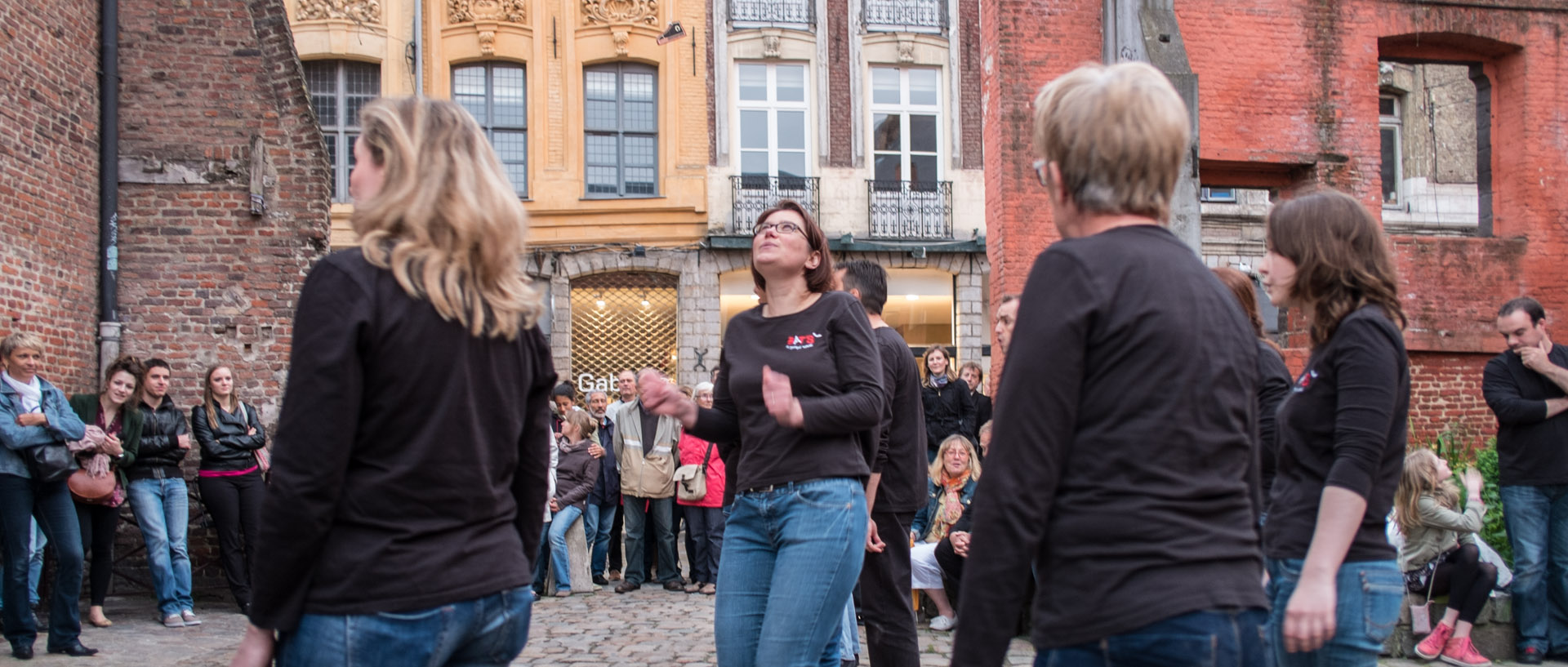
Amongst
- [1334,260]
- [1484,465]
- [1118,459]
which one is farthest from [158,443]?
[1484,465]

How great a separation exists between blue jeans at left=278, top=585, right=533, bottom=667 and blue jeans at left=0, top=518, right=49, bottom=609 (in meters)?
6.52

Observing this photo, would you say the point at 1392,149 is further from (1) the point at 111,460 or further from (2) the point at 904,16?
(1) the point at 111,460

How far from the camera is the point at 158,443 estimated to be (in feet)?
29.3

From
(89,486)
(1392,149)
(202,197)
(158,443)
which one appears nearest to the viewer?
(89,486)

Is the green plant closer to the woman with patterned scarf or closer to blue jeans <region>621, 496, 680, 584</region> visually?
the woman with patterned scarf

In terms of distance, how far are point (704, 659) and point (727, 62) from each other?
54.6ft

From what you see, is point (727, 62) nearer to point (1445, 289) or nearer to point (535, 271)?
point (535, 271)

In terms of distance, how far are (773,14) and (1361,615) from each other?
21.0 meters

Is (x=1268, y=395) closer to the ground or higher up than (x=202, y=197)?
closer to the ground

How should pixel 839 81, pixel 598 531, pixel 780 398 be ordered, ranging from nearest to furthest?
pixel 780 398 < pixel 598 531 < pixel 839 81

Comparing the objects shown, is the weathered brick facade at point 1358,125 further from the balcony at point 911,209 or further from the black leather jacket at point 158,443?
the balcony at point 911,209

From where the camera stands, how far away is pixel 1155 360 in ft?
7.12

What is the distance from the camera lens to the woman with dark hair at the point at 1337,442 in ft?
9.57

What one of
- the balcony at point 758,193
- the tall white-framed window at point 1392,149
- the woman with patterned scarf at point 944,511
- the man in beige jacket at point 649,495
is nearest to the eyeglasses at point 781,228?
the woman with patterned scarf at point 944,511
